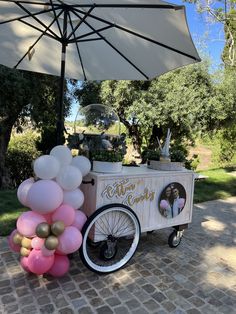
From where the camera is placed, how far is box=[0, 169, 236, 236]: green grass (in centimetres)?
365

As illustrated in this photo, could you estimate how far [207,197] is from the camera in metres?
5.61

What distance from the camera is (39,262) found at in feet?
7.63

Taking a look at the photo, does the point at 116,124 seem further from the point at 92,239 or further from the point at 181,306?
the point at 181,306

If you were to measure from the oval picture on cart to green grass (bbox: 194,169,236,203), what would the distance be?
7.44 ft

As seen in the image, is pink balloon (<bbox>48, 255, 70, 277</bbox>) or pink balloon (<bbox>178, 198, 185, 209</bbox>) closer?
pink balloon (<bbox>48, 255, 70, 277</bbox>)

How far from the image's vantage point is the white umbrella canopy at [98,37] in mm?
2334

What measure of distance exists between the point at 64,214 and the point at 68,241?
0.21 m

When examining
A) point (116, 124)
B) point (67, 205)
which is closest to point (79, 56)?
point (116, 124)

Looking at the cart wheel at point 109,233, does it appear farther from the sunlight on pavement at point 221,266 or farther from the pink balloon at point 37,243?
the sunlight on pavement at point 221,266

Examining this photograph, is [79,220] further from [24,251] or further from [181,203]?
[181,203]

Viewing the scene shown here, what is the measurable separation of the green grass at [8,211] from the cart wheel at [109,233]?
109cm

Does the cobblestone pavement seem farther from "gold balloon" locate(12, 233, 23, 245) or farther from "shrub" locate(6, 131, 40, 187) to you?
"shrub" locate(6, 131, 40, 187)

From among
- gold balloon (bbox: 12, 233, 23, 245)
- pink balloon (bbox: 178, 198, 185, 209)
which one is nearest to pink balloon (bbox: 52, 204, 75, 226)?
gold balloon (bbox: 12, 233, 23, 245)

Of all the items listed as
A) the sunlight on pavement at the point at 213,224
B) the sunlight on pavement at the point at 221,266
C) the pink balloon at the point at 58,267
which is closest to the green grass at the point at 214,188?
the sunlight on pavement at the point at 213,224
